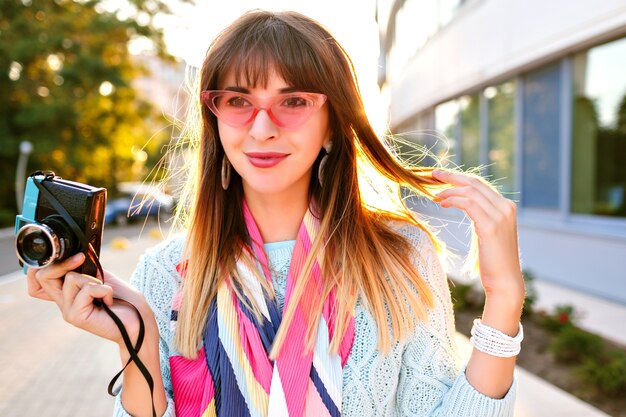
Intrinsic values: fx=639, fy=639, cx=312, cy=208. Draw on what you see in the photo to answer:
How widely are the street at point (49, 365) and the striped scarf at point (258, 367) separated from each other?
7.93 feet

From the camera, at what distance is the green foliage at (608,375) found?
12.7ft

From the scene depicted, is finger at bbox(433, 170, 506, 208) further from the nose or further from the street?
the street

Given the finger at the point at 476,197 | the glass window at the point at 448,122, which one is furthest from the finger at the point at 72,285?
the glass window at the point at 448,122

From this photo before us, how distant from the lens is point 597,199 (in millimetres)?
7891

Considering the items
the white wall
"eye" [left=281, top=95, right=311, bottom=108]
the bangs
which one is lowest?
"eye" [left=281, top=95, right=311, bottom=108]

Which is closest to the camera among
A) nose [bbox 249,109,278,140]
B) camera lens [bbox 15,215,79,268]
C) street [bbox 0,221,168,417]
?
Answer: camera lens [bbox 15,215,79,268]

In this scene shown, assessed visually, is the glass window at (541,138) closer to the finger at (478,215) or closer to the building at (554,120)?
the building at (554,120)

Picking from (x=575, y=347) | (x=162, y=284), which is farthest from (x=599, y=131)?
(x=162, y=284)

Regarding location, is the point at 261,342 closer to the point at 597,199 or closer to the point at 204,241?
the point at 204,241

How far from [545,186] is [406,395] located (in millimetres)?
8124

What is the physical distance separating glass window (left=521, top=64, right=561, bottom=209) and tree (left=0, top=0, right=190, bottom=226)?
53.9 ft

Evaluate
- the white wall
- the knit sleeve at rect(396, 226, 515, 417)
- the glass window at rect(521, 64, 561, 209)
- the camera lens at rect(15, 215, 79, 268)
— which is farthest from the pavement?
the white wall

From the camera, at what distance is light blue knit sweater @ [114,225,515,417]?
5.07ft

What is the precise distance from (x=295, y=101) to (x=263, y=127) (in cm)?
11
